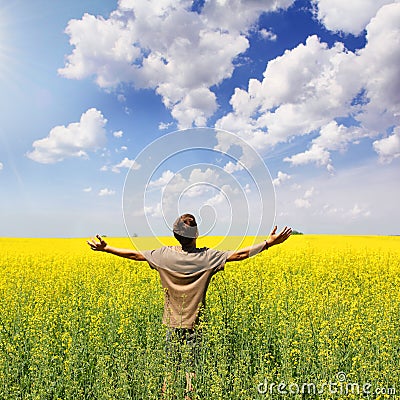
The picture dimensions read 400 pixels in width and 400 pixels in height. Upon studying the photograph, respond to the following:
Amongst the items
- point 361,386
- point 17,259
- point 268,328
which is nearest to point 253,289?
point 268,328

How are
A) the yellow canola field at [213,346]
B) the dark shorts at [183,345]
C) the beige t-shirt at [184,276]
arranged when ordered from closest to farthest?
Answer: the yellow canola field at [213,346]
the dark shorts at [183,345]
the beige t-shirt at [184,276]

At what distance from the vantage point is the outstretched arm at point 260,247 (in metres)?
4.49

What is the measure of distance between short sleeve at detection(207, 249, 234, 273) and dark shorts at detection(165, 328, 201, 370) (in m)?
0.69

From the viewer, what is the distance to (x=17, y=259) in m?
14.5

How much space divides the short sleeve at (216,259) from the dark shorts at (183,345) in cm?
69

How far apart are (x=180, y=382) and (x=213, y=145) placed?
2542 millimetres

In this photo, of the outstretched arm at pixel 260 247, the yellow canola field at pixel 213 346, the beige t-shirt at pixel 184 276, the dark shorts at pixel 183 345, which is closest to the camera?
the yellow canola field at pixel 213 346

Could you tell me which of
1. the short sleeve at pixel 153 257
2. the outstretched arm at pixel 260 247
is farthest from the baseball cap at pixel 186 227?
the outstretched arm at pixel 260 247

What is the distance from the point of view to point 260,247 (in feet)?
14.9

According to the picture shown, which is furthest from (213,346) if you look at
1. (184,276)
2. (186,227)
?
(186,227)

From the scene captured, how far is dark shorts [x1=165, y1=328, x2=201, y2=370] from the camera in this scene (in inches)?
160

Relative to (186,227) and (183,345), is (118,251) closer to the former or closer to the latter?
(186,227)

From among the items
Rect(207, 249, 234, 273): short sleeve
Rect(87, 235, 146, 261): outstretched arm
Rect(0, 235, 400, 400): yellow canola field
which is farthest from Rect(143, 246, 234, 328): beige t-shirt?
Rect(0, 235, 400, 400): yellow canola field

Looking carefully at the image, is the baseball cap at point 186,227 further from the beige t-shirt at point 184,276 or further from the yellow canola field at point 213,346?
the yellow canola field at point 213,346
